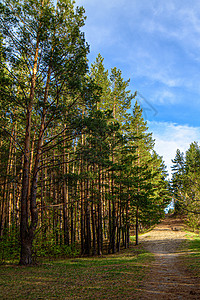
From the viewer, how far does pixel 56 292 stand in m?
5.97

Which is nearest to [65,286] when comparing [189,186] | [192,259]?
[192,259]

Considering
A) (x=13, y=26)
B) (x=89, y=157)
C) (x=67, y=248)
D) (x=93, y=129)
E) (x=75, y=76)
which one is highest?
(x=13, y=26)

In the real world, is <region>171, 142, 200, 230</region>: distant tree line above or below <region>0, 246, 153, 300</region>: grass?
above

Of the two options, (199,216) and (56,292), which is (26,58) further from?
(199,216)

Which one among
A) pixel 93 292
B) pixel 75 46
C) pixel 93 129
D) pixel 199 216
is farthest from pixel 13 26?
pixel 199 216

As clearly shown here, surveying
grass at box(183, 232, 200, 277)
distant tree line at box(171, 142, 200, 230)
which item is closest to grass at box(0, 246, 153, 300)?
grass at box(183, 232, 200, 277)

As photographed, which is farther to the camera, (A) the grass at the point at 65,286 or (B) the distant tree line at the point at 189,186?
(B) the distant tree line at the point at 189,186

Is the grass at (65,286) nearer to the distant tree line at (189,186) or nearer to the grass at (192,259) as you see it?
the grass at (192,259)

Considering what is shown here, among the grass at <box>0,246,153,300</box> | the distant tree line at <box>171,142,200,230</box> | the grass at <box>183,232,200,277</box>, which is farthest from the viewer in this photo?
the distant tree line at <box>171,142,200,230</box>

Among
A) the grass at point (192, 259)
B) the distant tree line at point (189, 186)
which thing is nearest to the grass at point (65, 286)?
the grass at point (192, 259)

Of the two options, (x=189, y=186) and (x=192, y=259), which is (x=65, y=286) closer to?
(x=192, y=259)

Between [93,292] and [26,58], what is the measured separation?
1195cm

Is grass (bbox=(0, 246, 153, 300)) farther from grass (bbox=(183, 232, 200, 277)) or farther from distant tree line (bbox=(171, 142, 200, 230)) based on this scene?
distant tree line (bbox=(171, 142, 200, 230))

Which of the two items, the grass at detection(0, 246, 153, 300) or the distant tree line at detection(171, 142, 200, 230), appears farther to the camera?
the distant tree line at detection(171, 142, 200, 230)
